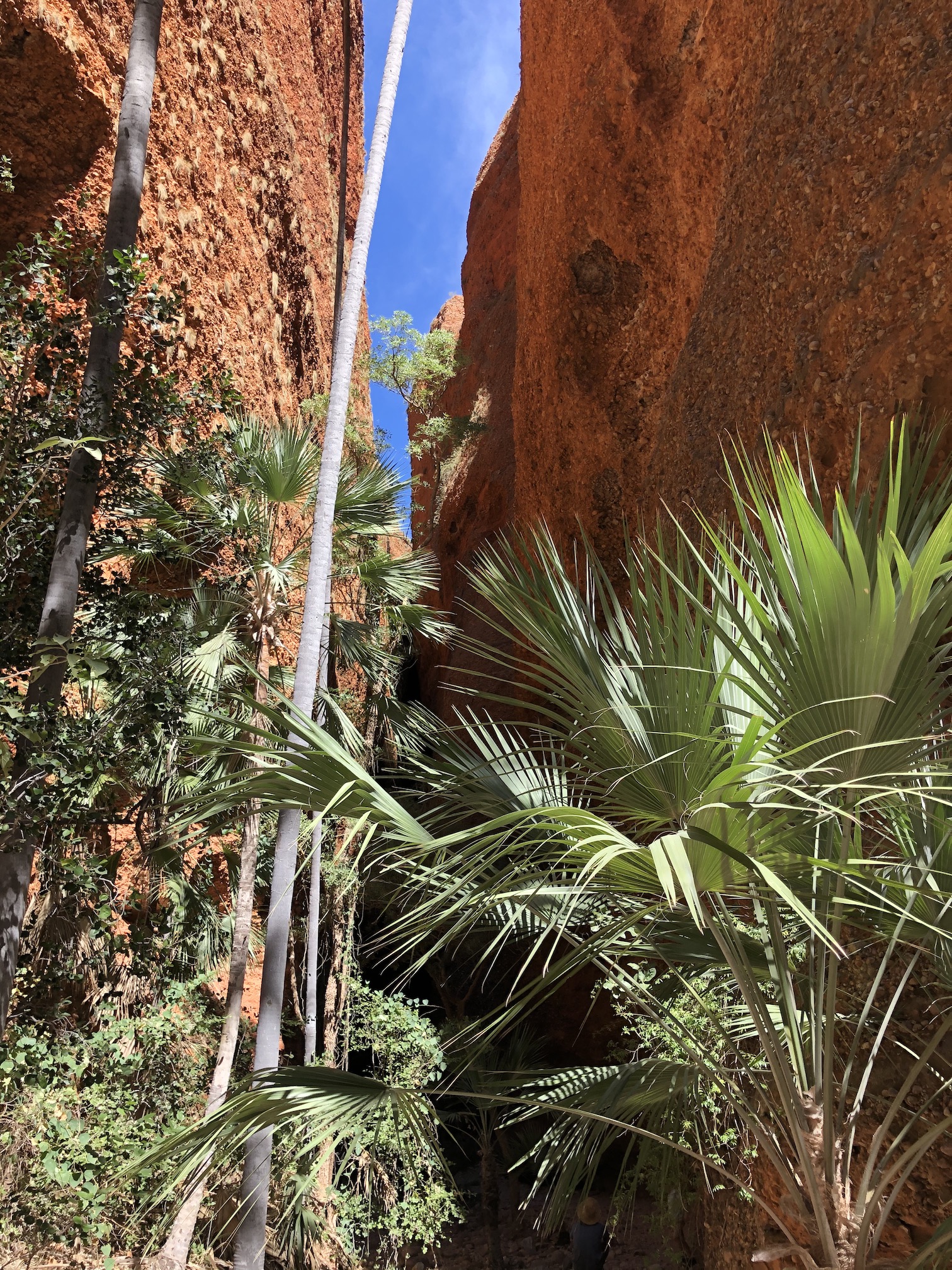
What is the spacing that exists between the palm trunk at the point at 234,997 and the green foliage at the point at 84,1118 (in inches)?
12.0

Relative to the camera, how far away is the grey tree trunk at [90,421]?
361 cm

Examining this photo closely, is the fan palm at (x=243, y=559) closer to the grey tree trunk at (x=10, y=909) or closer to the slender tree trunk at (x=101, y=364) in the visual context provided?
the slender tree trunk at (x=101, y=364)

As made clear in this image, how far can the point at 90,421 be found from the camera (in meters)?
4.13

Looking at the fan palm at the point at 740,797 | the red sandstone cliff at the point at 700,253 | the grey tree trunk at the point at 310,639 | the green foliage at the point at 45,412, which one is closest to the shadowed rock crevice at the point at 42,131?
the grey tree trunk at the point at 310,639

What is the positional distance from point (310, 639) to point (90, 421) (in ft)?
4.97

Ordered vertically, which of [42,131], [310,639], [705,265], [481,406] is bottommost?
[310,639]

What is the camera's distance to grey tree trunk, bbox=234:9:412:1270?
3947 mm

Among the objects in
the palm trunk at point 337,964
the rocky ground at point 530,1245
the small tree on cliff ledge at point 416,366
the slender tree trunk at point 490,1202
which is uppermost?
the small tree on cliff ledge at point 416,366

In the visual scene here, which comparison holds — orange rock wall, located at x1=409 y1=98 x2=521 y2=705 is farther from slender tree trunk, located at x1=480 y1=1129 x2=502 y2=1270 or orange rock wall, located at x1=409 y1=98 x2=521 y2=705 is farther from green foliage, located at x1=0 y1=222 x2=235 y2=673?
green foliage, located at x1=0 y1=222 x2=235 y2=673

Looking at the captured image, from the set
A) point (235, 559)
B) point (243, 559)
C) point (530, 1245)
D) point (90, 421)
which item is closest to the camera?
point (90, 421)

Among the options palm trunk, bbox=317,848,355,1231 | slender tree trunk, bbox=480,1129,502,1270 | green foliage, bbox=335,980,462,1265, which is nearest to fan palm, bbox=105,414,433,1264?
green foliage, bbox=335,980,462,1265

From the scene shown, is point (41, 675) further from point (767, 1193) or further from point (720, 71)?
point (720, 71)

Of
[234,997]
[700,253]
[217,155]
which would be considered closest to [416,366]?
[217,155]

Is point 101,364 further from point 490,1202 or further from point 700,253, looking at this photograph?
point 490,1202
